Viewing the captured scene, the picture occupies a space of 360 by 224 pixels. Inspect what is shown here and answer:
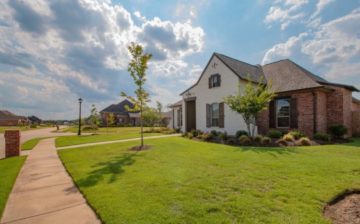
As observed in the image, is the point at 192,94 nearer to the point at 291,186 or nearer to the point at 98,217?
the point at 291,186

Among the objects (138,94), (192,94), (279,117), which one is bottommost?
(279,117)

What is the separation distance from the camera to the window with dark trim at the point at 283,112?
546 inches

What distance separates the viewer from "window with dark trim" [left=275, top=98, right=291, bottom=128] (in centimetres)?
1387

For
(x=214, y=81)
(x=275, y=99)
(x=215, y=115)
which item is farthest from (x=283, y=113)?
(x=214, y=81)

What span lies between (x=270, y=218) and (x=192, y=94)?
16.4 metres

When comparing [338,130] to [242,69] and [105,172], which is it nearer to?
[242,69]

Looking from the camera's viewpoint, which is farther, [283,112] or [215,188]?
[283,112]

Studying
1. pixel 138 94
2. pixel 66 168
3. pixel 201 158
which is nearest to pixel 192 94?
pixel 138 94

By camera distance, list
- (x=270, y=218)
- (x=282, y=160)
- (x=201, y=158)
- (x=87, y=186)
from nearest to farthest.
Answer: (x=270, y=218), (x=87, y=186), (x=282, y=160), (x=201, y=158)

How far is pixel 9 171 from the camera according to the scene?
6160 mm

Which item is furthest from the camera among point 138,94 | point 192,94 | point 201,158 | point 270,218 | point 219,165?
point 192,94

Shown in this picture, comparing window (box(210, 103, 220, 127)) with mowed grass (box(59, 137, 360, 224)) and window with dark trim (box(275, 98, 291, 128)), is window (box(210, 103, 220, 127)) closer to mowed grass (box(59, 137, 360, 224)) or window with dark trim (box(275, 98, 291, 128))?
window with dark trim (box(275, 98, 291, 128))

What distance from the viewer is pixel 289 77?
1492cm

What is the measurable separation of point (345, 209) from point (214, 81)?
1411cm
